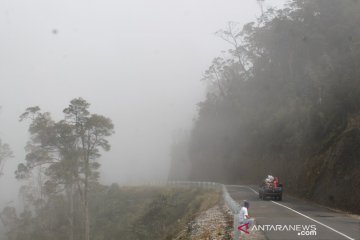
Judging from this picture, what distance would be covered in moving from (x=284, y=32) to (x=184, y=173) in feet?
152

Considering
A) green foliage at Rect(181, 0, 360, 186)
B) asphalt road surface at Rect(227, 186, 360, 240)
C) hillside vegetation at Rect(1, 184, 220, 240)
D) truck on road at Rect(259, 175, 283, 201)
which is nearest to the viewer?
asphalt road surface at Rect(227, 186, 360, 240)

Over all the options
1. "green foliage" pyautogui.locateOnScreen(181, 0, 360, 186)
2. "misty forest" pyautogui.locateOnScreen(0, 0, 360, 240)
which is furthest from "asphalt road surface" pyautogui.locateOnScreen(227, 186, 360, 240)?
"green foliage" pyautogui.locateOnScreen(181, 0, 360, 186)

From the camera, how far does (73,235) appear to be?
5562 cm

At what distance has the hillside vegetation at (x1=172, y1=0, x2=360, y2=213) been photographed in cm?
3291

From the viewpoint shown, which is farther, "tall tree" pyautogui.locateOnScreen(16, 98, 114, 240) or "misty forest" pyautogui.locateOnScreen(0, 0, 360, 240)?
"tall tree" pyautogui.locateOnScreen(16, 98, 114, 240)

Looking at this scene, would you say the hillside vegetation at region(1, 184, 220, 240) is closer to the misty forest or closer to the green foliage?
the misty forest

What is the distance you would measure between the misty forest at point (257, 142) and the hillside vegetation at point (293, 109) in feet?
0.43

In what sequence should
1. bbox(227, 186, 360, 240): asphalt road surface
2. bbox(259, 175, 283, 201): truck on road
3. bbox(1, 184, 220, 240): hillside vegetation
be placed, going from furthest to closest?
bbox(1, 184, 220, 240): hillside vegetation < bbox(259, 175, 283, 201): truck on road < bbox(227, 186, 360, 240): asphalt road surface

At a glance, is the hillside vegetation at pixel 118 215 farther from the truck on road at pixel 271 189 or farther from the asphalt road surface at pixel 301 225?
the asphalt road surface at pixel 301 225

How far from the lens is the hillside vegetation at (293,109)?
3291 centimetres

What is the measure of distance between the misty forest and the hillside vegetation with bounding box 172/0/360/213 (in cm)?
13

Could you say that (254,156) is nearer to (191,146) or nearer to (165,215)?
(165,215)

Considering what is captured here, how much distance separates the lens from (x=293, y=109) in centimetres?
4816

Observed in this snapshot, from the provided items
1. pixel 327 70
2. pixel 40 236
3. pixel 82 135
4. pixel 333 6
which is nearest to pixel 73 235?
pixel 40 236
